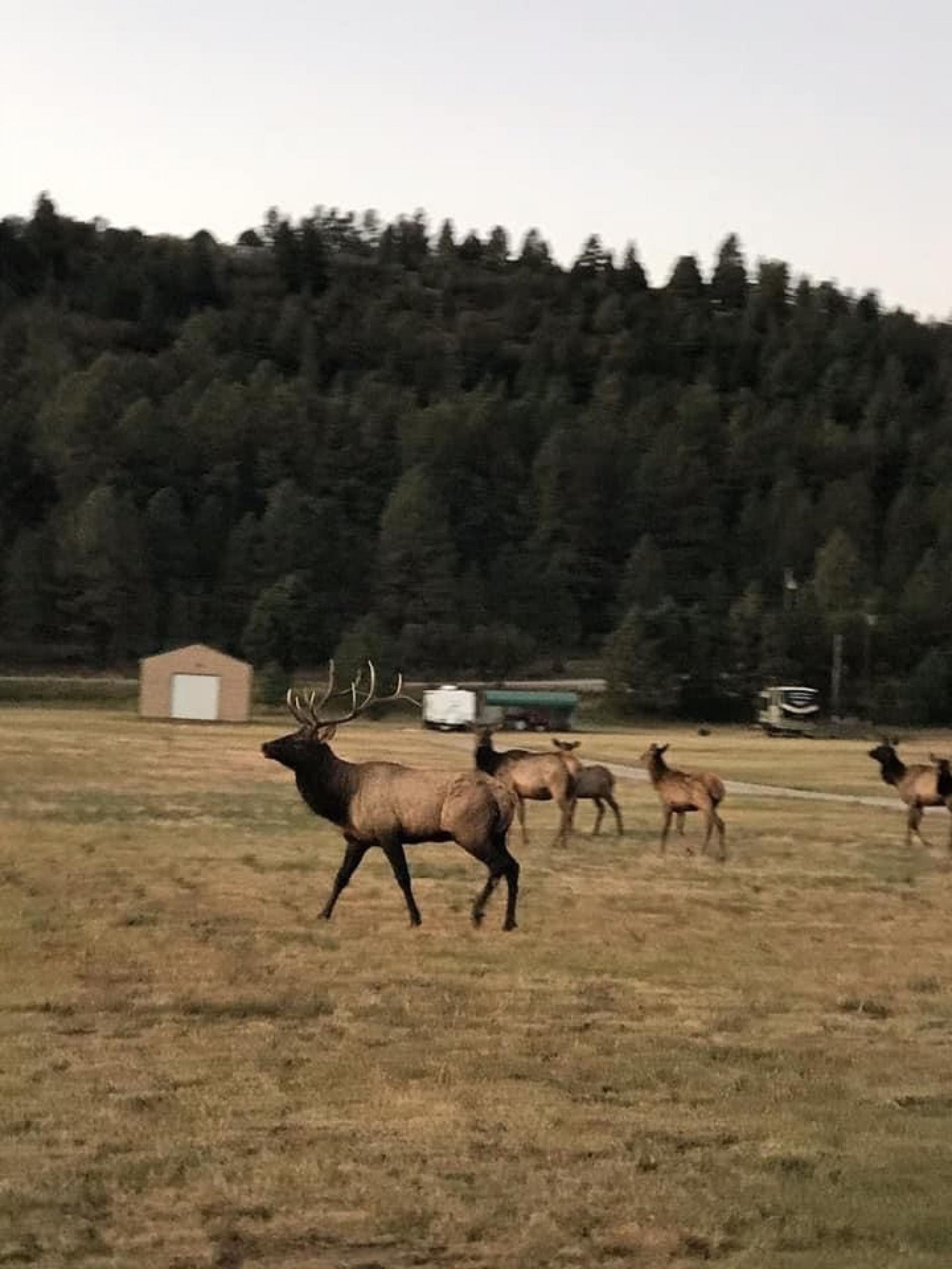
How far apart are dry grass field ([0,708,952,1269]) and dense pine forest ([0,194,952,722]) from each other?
7849cm

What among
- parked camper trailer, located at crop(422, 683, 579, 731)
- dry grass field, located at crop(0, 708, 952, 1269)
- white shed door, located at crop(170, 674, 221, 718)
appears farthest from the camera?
white shed door, located at crop(170, 674, 221, 718)

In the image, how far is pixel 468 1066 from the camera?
29.9ft

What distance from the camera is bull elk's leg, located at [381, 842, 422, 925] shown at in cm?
1393

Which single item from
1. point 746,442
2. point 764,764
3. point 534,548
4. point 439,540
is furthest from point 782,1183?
point 746,442

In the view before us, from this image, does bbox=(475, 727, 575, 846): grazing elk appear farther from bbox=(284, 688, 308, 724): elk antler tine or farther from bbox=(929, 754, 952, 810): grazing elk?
bbox=(284, 688, 308, 724): elk antler tine

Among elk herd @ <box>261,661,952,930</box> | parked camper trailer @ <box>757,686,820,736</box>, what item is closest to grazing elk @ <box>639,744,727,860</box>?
elk herd @ <box>261,661,952,930</box>

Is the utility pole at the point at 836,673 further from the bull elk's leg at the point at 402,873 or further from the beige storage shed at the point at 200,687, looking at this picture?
the bull elk's leg at the point at 402,873

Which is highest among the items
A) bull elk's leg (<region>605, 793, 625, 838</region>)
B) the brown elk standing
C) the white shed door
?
the brown elk standing

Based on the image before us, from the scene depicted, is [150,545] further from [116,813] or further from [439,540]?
[116,813]

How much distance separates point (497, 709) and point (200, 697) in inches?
511

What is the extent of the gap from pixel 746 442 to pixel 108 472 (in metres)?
62.9

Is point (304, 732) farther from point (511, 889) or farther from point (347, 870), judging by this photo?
point (511, 889)

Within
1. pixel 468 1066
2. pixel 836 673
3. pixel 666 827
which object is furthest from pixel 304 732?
pixel 836 673

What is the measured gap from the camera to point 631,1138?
7.76 m
